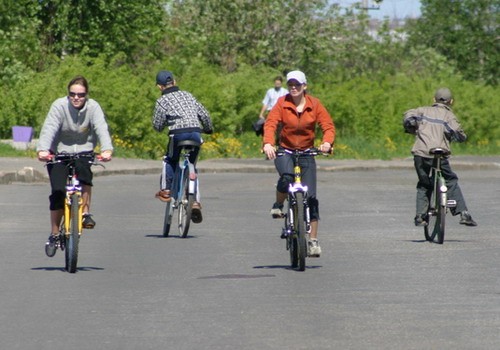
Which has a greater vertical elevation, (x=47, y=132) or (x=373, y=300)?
(x=47, y=132)

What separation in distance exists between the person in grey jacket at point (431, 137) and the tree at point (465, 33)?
61.9 meters

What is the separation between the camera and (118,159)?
1361 inches

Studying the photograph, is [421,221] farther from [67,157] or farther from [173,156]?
[67,157]

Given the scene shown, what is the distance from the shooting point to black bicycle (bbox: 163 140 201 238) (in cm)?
1728

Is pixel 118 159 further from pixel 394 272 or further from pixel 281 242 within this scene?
pixel 394 272

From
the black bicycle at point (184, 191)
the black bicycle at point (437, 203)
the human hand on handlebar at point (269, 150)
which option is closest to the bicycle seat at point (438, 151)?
the black bicycle at point (437, 203)

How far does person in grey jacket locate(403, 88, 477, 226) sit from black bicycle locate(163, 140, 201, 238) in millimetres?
2340

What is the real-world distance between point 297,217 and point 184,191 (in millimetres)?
4503

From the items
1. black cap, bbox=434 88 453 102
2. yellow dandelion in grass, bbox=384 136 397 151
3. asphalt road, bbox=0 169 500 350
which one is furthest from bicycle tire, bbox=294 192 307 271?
yellow dandelion in grass, bbox=384 136 397 151

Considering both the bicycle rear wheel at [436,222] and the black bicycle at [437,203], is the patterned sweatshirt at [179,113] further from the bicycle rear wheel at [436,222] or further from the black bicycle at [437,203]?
the bicycle rear wheel at [436,222]

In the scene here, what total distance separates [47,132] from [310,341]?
4943mm

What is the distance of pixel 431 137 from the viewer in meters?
16.9

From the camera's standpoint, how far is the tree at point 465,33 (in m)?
81.6

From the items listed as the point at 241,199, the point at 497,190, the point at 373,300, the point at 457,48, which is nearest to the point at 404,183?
the point at 497,190
